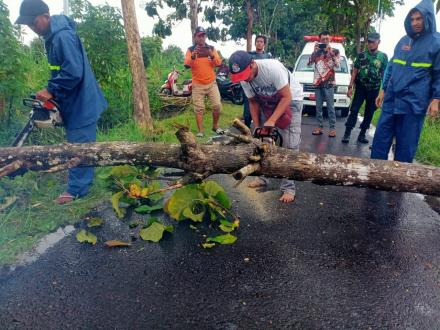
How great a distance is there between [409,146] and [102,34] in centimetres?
534

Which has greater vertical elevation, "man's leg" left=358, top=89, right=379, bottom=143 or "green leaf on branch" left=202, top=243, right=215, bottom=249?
"man's leg" left=358, top=89, right=379, bottom=143

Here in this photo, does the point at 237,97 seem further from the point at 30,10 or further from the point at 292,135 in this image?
the point at 30,10

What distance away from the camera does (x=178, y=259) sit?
9.37 ft

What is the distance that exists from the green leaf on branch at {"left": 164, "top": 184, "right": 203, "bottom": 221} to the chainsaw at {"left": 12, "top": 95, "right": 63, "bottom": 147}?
65.1 inches

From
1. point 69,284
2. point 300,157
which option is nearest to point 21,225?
point 69,284

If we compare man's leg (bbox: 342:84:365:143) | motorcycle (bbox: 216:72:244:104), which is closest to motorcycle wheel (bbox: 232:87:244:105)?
motorcycle (bbox: 216:72:244:104)

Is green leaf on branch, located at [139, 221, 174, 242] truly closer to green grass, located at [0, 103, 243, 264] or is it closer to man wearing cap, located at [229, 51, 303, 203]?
green grass, located at [0, 103, 243, 264]

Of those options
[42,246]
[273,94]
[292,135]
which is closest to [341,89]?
[292,135]

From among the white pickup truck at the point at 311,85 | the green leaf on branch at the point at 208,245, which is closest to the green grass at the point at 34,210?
the green leaf on branch at the point at 208,245

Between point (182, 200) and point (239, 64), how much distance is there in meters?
1.44

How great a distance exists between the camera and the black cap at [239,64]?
3486 millimetres

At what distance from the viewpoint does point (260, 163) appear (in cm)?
307

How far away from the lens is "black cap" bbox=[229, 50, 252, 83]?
11.4 ft

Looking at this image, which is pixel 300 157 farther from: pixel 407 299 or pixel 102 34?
pixel 102 34
